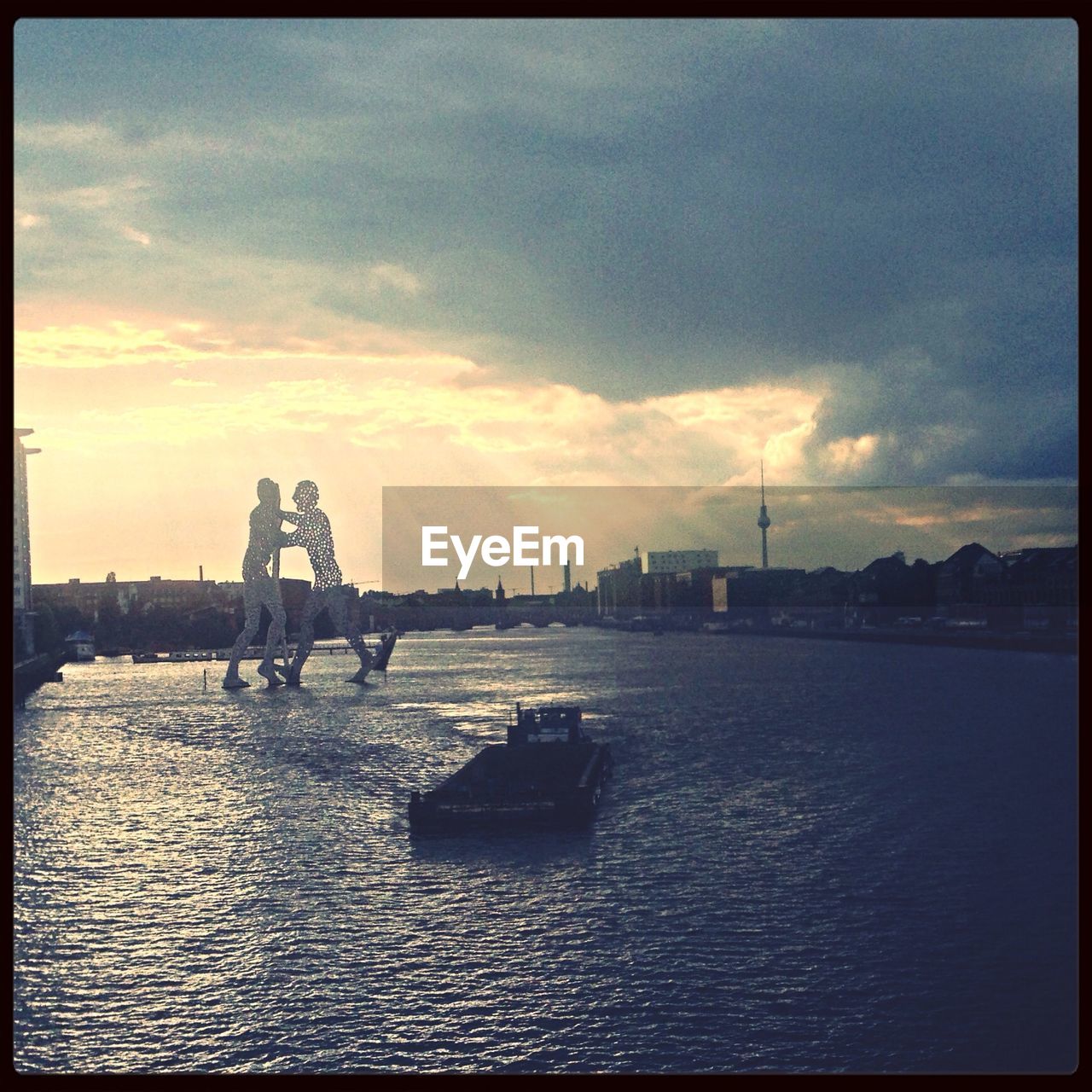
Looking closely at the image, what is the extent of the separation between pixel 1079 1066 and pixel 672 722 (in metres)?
60.5

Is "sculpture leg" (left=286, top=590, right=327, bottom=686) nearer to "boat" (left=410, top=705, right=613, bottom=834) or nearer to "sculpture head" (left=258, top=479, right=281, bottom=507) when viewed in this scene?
"sculpture head" (left=258, top=479, right=281, bottom=507)

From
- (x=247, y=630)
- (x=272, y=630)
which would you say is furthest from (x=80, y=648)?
(x=247, y=630)

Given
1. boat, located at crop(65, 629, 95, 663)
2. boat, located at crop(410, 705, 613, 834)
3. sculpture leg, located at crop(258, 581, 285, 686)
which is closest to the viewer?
boat, located at crop(410, 705, 613, 834)

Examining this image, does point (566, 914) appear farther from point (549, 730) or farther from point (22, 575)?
point (22, 575)

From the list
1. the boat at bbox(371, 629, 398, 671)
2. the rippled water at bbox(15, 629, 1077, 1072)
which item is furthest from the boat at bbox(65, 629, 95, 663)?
the rippled water at bbox(15, 629, 1077, 1072)

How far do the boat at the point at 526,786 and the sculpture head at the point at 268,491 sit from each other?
5572cm

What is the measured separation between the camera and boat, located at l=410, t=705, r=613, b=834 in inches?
1503

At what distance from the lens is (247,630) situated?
109 m

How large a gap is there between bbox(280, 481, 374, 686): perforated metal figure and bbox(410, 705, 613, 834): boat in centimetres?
5472

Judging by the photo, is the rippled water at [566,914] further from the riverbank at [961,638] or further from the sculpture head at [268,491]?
the riverbank at [961,638]

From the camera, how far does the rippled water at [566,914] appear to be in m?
20.7

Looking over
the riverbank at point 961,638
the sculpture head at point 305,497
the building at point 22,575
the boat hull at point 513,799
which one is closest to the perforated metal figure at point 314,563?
the sculpture head at point 305,497
